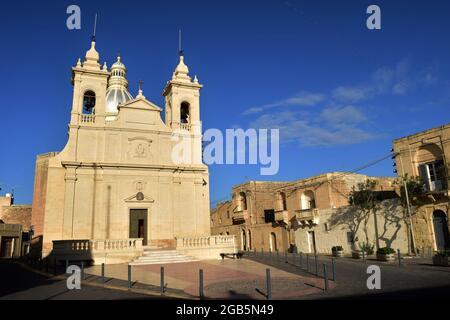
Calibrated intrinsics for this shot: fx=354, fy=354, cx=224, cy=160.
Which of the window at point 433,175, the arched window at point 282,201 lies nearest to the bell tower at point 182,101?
the arched window at point 282,201

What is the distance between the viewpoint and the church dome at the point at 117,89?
3603cm

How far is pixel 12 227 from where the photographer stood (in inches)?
1684

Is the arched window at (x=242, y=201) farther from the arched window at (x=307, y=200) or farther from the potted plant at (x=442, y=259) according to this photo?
the potted plant at (x=442, y=259)

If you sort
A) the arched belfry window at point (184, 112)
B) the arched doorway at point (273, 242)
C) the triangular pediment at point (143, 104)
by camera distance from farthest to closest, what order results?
the arched doorway at point (273, 242) < the arched belfry window at point (184, 112) < the triangular pediment at point (143, 104)

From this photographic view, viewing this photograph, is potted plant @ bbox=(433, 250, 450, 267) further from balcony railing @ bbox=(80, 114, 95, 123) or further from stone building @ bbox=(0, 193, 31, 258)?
stone building @ bbox=(0, 193, 31, 258)

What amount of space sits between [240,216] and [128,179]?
19.1 m

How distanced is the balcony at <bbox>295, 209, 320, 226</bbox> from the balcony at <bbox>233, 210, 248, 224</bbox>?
31.0 feet

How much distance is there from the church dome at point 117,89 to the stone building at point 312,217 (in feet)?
56.4

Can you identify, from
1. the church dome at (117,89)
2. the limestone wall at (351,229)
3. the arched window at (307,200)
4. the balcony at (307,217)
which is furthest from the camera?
the church dome at (117,89)

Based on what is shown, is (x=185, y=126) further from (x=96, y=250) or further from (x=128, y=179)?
(x=96, y=250)

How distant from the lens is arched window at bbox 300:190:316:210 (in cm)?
3494

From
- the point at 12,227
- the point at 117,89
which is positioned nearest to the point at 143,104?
the point at 117,89

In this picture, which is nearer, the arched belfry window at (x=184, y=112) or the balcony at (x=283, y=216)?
the arched belfry window at (x=184, y=112)
